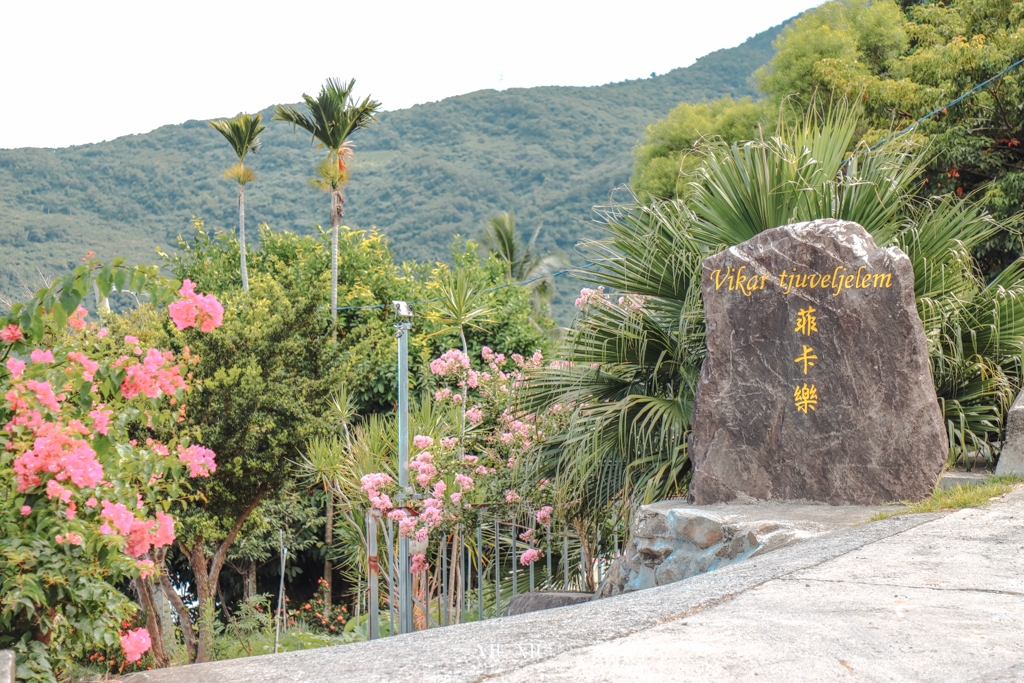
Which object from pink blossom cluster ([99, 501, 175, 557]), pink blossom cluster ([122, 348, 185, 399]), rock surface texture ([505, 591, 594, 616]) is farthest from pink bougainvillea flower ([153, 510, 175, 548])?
rock surface texture ([505, 591, 594, 616])

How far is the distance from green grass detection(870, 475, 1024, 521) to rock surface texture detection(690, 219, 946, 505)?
23 centimetres

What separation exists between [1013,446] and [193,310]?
486 centimetres

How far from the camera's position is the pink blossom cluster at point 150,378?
406cm

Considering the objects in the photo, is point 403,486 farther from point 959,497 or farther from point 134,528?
point 134,528

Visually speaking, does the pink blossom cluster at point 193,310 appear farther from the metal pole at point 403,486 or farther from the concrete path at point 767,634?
the metal pole at point 403,486

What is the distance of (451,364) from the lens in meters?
10.1

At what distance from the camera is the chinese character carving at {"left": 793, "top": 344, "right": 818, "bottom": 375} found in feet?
19.6

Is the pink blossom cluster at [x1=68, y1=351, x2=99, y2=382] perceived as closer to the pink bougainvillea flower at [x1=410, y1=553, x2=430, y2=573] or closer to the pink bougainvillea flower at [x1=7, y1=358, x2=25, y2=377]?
the pink bougainvillea flower at [x1=7, y1=358, x2=25, y2=377]

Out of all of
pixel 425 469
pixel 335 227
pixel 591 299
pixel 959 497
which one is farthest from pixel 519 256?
pixel 959 497

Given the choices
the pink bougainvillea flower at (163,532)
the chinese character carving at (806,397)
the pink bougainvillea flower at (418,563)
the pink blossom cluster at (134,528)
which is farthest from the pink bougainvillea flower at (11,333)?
the pink bougainvillea flower at (418,563)

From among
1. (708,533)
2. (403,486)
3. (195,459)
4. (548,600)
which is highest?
(195,459)

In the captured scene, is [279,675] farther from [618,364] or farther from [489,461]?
[489,461]

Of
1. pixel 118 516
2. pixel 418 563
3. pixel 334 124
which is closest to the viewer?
pixel 118 516

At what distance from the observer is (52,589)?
3.55 meters
